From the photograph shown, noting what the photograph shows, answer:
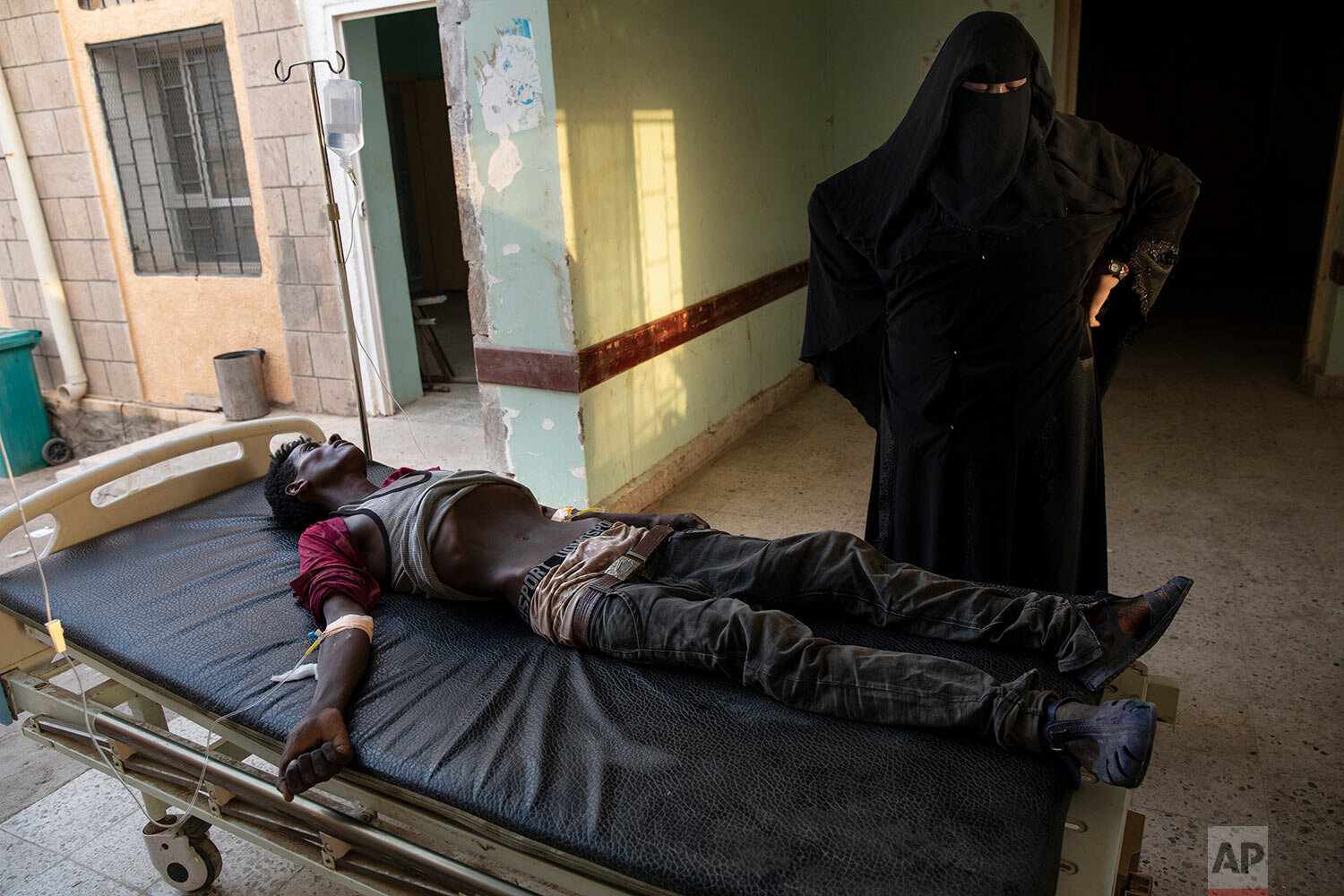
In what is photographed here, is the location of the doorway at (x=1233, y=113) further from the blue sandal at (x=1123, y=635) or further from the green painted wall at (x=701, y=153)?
the blue sandal at (x=1123, y=635)

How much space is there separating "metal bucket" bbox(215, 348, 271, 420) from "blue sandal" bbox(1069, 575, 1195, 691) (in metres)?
5.49

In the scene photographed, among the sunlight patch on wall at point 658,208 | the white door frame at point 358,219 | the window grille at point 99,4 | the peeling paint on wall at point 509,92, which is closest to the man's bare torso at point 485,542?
the peeling paint on wall at point 509,92

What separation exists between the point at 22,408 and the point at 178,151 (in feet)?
7.14

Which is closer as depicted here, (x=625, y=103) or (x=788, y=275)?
(x=625, y=103)

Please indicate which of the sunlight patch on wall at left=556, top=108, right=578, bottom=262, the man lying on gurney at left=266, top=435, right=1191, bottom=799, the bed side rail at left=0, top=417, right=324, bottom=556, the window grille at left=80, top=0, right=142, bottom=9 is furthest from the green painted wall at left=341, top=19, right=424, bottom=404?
the man lying on gurney at left=266, top=435, right=1191, bottom=799

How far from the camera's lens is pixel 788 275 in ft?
18.0

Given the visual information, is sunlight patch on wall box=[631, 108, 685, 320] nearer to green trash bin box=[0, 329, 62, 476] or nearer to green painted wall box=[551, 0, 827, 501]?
green painted wall box=[551, 0, 827, 501]

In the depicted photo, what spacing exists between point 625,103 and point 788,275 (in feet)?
6.92

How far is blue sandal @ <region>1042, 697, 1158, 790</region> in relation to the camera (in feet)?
4.35

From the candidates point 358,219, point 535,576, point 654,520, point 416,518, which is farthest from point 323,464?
point 358,219

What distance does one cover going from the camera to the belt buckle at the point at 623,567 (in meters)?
1.99

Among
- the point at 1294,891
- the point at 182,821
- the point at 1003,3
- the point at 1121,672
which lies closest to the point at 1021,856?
the point at 1121,672

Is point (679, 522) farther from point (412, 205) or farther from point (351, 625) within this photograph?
point (412, 205)

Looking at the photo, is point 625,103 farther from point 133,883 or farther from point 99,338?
point 99,338
